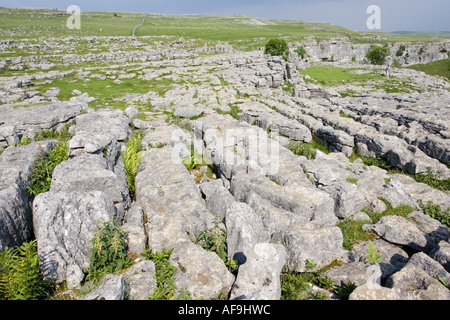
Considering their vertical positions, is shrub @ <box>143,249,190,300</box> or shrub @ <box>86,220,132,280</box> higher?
shrub @ <box>86,220,132,280</box>

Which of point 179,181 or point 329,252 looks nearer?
point 329,252

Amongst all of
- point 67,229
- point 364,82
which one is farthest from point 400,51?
point 67,229

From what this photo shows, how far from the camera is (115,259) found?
653cm

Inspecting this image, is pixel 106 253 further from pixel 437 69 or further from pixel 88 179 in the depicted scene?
pixel 437 69

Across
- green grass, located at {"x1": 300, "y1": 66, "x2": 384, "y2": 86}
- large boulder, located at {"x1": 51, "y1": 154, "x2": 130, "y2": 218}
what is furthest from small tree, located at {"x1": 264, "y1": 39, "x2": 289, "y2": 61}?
large boulder, located at {"x1": 51, "y1": 154, "x2": 130, "y2": 218}

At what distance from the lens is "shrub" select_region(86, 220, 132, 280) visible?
20.6 feet

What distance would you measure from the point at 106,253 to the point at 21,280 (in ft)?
5.52

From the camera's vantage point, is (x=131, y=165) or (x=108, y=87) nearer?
(x=131, y=165)

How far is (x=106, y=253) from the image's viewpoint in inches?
253

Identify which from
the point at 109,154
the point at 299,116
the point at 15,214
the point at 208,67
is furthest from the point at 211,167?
the point at 208,67

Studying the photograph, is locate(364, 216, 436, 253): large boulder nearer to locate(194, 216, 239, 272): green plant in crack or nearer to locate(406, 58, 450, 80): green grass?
locate(194, 216, 239, 272): green plant in crack

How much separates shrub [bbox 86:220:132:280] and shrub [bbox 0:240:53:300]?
967 mm
